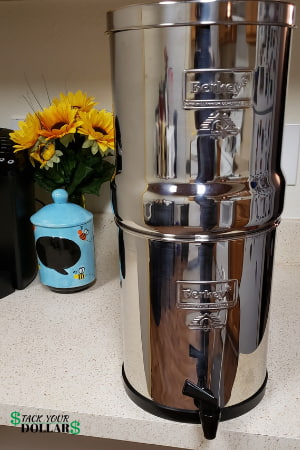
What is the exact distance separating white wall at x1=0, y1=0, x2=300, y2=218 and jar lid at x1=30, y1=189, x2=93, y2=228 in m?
0.22

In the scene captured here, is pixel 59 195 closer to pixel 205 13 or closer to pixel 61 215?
pixel 61 215

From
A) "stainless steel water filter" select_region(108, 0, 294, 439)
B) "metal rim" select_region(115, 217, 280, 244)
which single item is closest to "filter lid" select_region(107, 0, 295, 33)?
"stainless steel water filter" select_region(108, 0, 294, 439)

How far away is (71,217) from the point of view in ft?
2.73

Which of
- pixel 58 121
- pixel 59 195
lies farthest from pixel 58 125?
pixel 59 195

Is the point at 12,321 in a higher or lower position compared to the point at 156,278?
lower

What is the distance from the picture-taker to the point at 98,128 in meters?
0.83

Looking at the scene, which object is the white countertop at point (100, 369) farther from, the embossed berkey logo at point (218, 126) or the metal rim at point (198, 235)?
the embossed berkey logo at point (218, 126)

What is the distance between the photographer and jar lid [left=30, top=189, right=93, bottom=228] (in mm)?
824

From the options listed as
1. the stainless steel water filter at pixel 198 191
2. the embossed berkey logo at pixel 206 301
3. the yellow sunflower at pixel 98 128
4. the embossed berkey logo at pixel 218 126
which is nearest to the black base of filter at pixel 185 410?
the stainless steel water filter at pixel 198 191

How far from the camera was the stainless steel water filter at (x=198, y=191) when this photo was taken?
418 mm

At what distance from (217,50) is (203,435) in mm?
396

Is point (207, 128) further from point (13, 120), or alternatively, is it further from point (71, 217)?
point (13, 120)

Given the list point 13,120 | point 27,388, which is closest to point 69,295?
point 27,388

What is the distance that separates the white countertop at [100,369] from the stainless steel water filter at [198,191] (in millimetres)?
28
